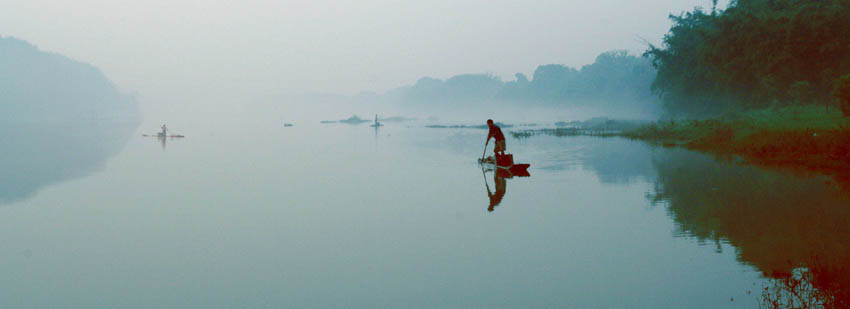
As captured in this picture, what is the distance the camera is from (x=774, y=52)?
49781 millimetres

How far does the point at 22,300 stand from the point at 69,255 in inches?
112

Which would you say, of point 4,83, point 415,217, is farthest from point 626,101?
point 4,83

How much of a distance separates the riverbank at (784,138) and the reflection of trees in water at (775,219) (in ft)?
9.54

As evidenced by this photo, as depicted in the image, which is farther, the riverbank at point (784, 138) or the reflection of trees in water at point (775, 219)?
the riverbank at point (784, 138)

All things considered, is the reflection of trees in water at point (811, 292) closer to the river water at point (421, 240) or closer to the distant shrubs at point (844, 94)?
the river water at point (421, 240)

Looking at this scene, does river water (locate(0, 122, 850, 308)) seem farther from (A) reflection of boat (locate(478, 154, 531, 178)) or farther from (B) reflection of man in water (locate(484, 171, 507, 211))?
(A) reflection of boat (locate(478, 154, 531, 178))

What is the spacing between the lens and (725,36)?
55.6 meters

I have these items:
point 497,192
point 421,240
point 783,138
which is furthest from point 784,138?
point 421,240

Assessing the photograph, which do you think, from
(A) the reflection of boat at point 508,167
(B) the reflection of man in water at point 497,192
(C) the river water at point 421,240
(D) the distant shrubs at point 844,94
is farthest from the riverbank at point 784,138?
(B) the reflection of man in water at point 497,192

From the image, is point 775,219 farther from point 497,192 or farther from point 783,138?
point 783,138

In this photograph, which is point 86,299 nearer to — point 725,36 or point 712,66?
point 725,36

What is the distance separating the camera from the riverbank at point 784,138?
954 inches

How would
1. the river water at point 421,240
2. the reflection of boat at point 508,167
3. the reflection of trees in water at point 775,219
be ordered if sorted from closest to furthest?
the reflection of trees in water at point 775,219, the river water at point 421,240, the reflection of boat at point 508,167

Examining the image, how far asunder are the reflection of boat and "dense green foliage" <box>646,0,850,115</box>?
27567 millimetres
